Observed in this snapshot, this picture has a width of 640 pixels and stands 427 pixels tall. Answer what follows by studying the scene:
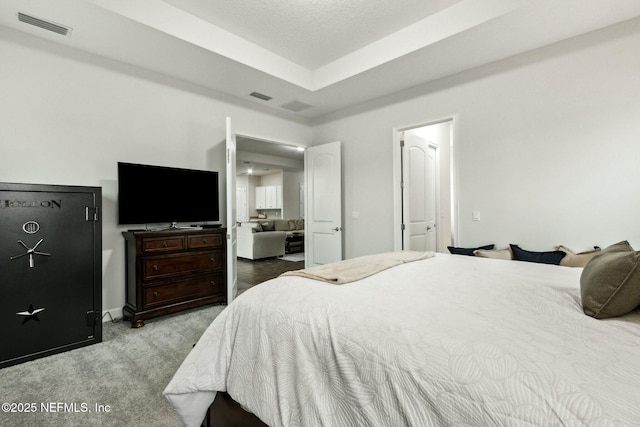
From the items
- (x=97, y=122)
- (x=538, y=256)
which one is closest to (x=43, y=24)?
(x=97, y=122)

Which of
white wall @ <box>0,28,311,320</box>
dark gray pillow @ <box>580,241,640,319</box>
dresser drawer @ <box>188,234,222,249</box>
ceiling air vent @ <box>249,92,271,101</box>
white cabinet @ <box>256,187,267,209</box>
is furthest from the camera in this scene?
white cabinet @ <box>256,187,267,209</box>

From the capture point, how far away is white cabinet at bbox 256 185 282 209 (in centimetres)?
1090

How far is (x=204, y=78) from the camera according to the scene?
361cm

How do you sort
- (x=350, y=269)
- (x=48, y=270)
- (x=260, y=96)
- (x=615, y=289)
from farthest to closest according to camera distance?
(x=260, y=96), (x=48, y=270), (x=350, y=269), (x=615, y=289)

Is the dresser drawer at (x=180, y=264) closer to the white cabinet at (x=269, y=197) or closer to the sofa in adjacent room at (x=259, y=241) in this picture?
the sofa in adjacent room at (x=259, y=241)

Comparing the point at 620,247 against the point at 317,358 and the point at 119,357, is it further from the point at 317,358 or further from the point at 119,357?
the point at 119,357

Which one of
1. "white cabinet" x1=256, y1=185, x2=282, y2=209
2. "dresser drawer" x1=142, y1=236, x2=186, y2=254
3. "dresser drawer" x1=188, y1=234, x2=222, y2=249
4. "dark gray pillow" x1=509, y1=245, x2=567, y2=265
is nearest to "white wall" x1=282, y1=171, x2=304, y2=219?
"white cabinet" x1=256, y1=185, x2=282, y2=209

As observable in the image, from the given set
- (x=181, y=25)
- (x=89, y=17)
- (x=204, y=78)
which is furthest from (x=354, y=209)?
(x=89, y=17)

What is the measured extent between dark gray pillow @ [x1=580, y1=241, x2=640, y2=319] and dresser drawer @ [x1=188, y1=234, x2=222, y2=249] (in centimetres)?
323

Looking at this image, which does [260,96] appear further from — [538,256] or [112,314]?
[538,256]

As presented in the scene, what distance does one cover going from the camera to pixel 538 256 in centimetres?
278

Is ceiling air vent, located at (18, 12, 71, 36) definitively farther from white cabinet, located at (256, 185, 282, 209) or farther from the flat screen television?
white cabinet, located at (256, 185, 282, 209)

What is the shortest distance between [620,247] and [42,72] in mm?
4649

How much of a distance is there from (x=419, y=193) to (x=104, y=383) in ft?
13.1
